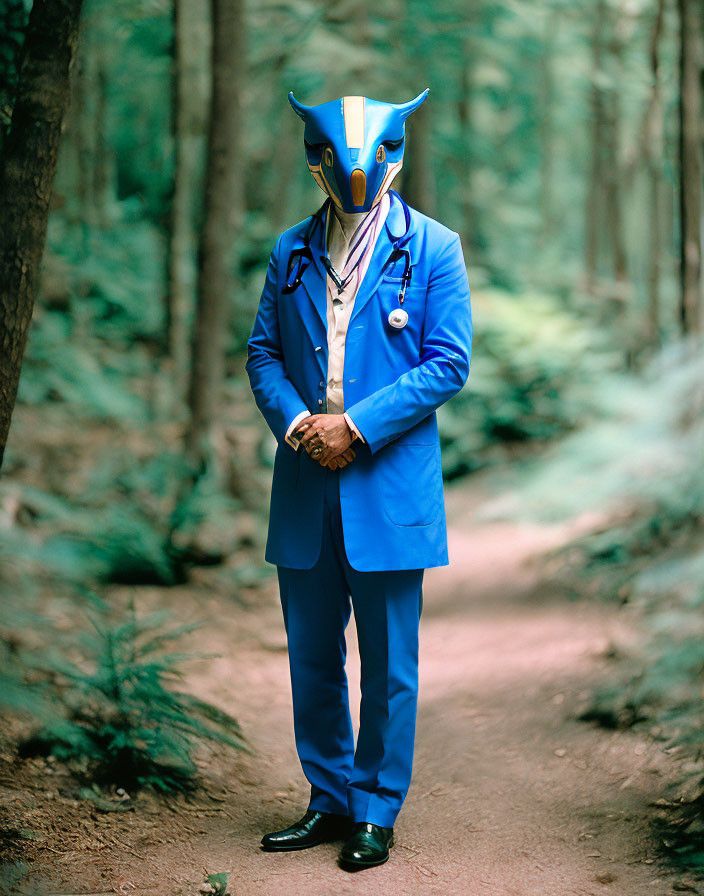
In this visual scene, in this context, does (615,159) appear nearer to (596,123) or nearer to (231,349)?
(596,123)

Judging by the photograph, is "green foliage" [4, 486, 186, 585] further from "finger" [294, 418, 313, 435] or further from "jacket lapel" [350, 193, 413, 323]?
"jacket lapel" [350, 193, 413, 323]

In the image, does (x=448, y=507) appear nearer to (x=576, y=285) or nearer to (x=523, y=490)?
(x=523, y=490)

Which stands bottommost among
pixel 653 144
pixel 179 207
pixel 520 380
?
pixel 520 380

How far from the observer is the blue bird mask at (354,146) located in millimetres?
3125

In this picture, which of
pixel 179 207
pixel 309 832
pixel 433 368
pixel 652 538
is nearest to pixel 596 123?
pixel 179 207

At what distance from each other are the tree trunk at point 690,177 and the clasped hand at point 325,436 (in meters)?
5.95

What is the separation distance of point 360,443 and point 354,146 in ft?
3.41

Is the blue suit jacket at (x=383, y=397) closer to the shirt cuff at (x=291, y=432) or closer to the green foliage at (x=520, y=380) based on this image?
the shirt cuff at (x=291, y=432)

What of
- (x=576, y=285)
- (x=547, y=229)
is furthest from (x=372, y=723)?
(x=547, y=229)

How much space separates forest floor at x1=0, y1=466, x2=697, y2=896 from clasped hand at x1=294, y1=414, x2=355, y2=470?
1.49m

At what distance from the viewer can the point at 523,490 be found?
32.9 feet

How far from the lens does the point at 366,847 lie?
325 cm

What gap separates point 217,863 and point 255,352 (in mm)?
1911

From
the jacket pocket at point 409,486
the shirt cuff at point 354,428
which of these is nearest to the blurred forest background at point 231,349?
the shirt cuff at point 354,428
